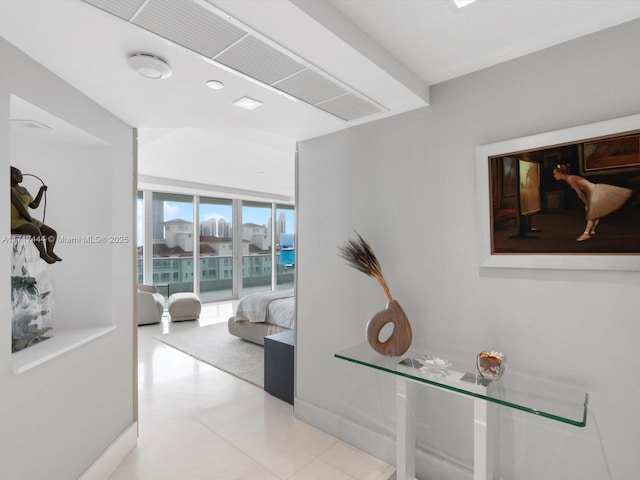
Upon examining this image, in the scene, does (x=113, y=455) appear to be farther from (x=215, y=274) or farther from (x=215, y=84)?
(x=215, y=274)

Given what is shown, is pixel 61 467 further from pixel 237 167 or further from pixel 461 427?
pixel 237 167

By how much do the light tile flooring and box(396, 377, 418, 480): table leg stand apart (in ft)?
0.87

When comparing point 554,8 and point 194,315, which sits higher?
point 554,8

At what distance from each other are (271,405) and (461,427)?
1706mm

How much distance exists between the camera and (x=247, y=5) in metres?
1.16

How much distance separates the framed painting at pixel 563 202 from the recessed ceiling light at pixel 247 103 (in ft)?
4.22

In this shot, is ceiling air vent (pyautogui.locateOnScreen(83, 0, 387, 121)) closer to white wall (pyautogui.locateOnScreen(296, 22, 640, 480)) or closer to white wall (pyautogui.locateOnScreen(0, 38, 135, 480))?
white wall (pyautogui.locateOnScreen(296, 22, 640, 480))

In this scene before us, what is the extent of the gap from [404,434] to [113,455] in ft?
5.89

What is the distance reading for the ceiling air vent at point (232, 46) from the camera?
45.9 inches

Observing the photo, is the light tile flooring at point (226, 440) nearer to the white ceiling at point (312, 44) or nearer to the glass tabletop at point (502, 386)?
the glass tabletop at point (502, 386)

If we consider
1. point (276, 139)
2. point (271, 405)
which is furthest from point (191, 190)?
point (271, 405)

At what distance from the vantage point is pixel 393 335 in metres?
1.93

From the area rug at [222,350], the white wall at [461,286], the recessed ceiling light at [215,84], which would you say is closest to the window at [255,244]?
the area rug at [222,350]

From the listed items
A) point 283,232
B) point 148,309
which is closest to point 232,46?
point 148,309
